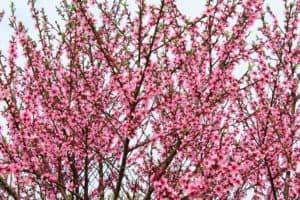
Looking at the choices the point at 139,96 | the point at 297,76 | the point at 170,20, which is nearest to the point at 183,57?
the point at 170,20

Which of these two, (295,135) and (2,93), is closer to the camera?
(2,93)

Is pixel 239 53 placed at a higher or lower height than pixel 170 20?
lower

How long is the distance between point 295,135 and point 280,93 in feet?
2.87

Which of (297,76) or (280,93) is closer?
(280,93)

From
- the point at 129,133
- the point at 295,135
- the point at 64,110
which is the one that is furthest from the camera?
the point at 295,135

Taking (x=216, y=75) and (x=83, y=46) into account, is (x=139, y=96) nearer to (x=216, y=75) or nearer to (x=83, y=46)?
(x=216, y=75)

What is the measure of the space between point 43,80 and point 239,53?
3898 millimetres

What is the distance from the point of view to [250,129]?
841 cm

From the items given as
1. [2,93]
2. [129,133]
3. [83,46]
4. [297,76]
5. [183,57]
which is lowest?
[129,133]

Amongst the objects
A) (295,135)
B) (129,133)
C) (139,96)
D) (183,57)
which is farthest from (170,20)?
(295,135)

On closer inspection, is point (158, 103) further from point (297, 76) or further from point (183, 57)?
point (297, 76)

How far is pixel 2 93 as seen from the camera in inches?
269

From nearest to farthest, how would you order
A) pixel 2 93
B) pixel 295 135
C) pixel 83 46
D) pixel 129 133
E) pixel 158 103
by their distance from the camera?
pixel 129 133, pixel 2 93, pixel 158 103, pixel 295 135, pixel 83 46

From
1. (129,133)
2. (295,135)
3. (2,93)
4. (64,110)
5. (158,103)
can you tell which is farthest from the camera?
(295,135)
